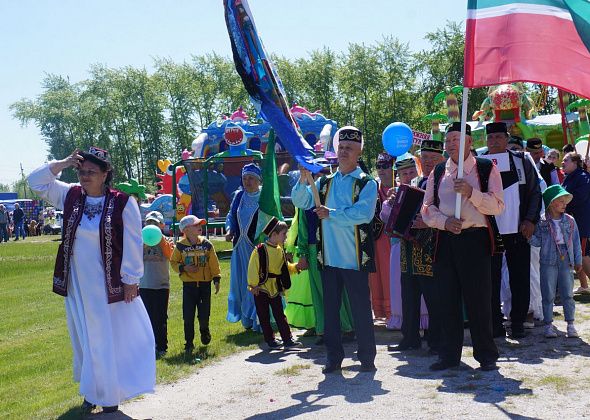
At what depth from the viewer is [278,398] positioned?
620 cm

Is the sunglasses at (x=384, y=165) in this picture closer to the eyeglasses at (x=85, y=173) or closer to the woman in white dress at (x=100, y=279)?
the woman in white dress at (x=100, y=279)

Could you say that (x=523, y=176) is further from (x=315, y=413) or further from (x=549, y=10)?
(x=315, y=413)

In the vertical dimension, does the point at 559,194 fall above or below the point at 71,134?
below

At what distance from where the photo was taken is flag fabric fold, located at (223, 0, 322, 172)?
617 cm

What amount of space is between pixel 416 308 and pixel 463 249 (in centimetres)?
144

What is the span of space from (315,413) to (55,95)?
7828cm

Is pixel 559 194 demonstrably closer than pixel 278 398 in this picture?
No

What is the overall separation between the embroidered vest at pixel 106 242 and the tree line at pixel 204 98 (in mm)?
40416

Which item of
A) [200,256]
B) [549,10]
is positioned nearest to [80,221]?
[200,256]

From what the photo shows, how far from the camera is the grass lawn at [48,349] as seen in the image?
6.89m

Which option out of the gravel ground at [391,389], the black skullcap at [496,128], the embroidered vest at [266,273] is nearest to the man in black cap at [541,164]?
the black skullcap at [496,128]

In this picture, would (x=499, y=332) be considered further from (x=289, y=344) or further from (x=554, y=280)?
(x=289, y=344)

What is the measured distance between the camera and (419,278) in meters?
7.56

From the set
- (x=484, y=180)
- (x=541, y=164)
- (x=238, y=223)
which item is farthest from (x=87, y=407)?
(x=541, y=164)
